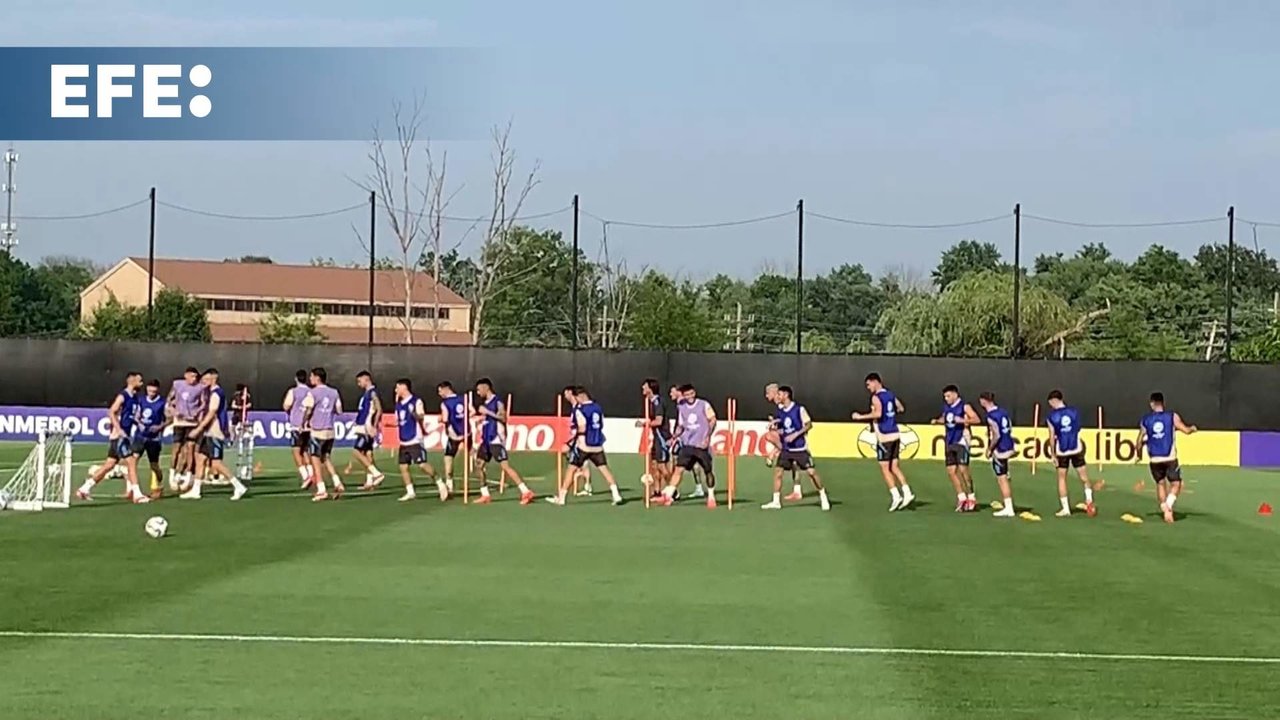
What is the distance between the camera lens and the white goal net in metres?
21.4

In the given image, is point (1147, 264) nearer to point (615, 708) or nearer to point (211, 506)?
point (211, 506)

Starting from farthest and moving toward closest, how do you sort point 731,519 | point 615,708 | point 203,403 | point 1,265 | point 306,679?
1. point 1,265
2. point 203,403
3. point 731,519
4. point 306,679
5. point 615,708

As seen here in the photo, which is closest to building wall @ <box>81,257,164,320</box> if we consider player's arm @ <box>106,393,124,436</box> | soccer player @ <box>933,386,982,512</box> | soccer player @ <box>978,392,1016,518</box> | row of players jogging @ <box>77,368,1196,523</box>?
row of players jogging @ <box>77,368,1196,523</box>

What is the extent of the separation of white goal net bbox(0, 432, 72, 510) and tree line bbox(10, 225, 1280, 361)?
23600mm

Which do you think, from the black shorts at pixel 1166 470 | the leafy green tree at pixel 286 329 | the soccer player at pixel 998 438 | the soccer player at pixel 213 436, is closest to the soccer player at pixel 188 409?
the soccer player at pixel 213 436

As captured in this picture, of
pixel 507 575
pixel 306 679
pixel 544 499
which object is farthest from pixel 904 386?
pixel 306 679

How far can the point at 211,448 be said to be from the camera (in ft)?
82.1

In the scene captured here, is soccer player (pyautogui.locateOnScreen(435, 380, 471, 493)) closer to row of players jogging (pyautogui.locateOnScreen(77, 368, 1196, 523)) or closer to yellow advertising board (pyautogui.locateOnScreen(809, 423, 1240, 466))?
row of players jogging (pyautogui.locateOnScreen(77, 368, 1196, 523))

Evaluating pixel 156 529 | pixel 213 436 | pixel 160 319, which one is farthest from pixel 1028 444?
pixel 160 319

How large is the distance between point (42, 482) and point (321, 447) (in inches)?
165

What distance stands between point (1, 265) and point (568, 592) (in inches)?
2727

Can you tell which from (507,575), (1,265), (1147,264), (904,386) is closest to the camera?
(507,575)

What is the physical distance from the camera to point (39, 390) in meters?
43.1

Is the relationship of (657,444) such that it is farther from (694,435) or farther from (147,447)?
(147,447)
